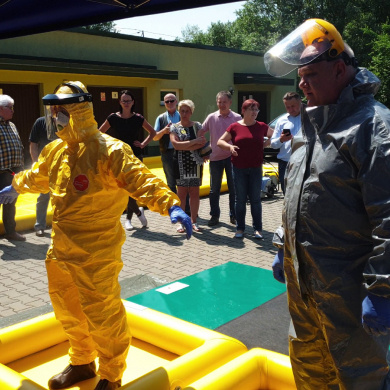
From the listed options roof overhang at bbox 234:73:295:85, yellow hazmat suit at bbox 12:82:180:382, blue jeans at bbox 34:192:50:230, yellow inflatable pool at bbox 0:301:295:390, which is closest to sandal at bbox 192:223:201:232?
blue jeans at bbox 34:192:50:230

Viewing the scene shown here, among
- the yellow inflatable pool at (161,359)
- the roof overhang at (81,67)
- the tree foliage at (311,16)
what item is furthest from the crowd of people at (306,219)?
the tree foliage at (311,16)

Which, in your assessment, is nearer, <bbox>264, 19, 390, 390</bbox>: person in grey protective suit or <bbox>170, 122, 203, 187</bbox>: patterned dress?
<bbox>264, 19, 390, 390</bbox>: person in grey protective suit

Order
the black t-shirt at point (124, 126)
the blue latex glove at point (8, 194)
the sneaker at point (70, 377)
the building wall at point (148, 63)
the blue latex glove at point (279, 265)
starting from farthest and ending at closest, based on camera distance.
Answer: the building wall at point (148, 63)
the black t-shirt at point (124, 126)
the blue latex glove at point (8, 194)
the sneaker at point (70, 377)
the blue latex glove at point (279, 265)

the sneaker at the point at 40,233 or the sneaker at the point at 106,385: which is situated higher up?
the sneaker at the point at 106,385

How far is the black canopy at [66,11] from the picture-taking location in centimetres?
329

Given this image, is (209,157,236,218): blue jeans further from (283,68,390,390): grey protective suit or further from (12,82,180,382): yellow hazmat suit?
(283,68,390,390): grey protective suit

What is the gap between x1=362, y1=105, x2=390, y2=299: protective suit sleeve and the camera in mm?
1845

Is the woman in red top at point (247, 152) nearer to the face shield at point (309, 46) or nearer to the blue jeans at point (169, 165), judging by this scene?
the blue jeans at point (169, 165)

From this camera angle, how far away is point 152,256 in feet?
20.7

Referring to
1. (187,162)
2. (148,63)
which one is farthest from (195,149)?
(148,63)

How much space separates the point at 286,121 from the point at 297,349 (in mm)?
4929

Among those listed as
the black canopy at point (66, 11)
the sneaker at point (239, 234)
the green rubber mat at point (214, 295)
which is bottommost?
the sneaker at point (239, 234)

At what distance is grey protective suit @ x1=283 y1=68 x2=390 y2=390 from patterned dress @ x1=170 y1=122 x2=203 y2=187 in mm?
4848

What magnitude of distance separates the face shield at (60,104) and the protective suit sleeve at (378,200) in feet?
5.54
